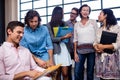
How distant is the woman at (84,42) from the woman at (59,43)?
0.16 m

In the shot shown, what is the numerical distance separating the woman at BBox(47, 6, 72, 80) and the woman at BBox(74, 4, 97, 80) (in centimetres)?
16

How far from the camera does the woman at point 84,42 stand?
3.39 meters

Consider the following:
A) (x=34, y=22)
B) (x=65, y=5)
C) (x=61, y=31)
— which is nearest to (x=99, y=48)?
(x=61, y=31)

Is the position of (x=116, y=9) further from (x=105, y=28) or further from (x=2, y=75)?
(x=2, y=75)

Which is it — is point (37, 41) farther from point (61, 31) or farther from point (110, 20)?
point (110, 20)

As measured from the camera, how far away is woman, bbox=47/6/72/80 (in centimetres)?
337

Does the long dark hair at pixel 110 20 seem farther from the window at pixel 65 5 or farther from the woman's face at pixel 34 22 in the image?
the window at pixel 65 5

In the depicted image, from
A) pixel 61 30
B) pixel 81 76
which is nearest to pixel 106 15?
pixel 61 30

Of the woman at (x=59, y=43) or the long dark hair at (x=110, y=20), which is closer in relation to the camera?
the long dark hair at (x=110, y=20)

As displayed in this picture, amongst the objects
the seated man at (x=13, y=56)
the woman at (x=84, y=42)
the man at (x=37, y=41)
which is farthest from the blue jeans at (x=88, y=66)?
the seated man at (x=13, y=56)

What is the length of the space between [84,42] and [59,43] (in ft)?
1.13

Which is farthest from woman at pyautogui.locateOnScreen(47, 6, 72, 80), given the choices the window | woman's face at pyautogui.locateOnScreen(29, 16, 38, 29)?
the window

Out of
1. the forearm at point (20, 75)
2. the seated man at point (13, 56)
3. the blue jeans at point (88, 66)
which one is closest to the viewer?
the forearm at point (20, 75)

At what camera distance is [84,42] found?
343 centimetres
